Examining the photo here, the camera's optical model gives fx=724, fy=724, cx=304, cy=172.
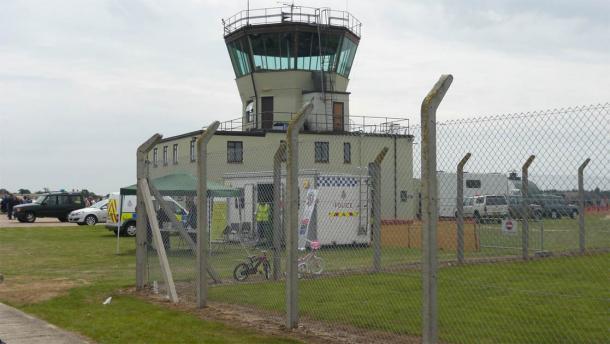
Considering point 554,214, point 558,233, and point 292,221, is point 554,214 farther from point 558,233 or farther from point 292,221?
point 292,221

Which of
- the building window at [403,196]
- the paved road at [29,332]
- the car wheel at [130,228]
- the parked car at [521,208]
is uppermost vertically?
the building window at [403,196]

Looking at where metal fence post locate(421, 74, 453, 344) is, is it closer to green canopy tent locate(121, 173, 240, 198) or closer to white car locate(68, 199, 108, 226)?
green canopy tent locate(121, 173, 240, 198)

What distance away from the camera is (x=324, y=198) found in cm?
1950

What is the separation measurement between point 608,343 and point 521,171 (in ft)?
7.93

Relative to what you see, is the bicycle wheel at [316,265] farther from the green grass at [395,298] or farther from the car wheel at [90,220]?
the car wheel at [90,220]

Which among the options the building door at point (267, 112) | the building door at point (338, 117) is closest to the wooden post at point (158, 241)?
the building door at point (338, 117)

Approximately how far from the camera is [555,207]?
6516mm

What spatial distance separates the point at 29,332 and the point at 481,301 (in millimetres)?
6033

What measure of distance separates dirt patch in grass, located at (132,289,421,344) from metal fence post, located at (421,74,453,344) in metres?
1.45

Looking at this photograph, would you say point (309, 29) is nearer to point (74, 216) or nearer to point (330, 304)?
point (74, 216)

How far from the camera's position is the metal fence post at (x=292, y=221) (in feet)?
27.4

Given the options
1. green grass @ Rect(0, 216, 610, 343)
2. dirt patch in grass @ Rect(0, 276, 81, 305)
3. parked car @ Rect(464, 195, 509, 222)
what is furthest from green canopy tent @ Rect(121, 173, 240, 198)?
parked car @ Rect(464, 195, 509, 222)

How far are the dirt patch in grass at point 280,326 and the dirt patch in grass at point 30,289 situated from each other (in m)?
2.29

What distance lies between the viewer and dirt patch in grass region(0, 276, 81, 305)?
11.7 meters
